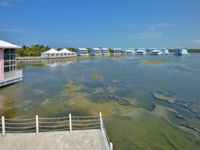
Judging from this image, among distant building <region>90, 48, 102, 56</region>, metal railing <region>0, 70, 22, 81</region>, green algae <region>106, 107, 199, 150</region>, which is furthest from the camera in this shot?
distant building <region>90, 48, 102, 56</region>

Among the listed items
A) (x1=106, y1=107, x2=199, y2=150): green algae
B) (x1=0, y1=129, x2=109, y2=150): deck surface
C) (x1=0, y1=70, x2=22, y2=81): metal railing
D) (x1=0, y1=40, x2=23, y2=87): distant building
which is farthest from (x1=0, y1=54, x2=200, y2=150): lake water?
(x1=0, y1=129, x2=109, y2=150): deck surface

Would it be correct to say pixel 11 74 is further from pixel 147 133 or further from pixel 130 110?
pixel 147 133

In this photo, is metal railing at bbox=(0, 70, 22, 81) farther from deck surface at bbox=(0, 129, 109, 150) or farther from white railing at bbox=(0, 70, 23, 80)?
deck surface at bbox=(0, 129, 109, 150)

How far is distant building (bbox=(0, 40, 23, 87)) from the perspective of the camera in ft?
59.0

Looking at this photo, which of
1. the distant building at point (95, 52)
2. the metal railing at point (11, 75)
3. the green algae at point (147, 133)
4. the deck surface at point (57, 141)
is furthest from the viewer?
the distant building at point (95, 52)

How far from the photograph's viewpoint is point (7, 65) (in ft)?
62.6

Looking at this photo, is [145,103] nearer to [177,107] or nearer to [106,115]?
[177,107]

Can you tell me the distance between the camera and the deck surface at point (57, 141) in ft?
21.1

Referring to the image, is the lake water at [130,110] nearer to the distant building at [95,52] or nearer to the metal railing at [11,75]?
the metal railing at [11,75]

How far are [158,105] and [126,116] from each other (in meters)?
3.68

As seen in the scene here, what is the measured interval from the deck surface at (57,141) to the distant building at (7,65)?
42.4 feet

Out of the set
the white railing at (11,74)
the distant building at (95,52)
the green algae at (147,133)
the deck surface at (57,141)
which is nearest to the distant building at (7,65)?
the white railing at (11,74)

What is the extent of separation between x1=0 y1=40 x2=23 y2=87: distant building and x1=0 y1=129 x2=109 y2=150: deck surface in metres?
12.9

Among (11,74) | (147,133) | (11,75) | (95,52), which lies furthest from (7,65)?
(95,52)
